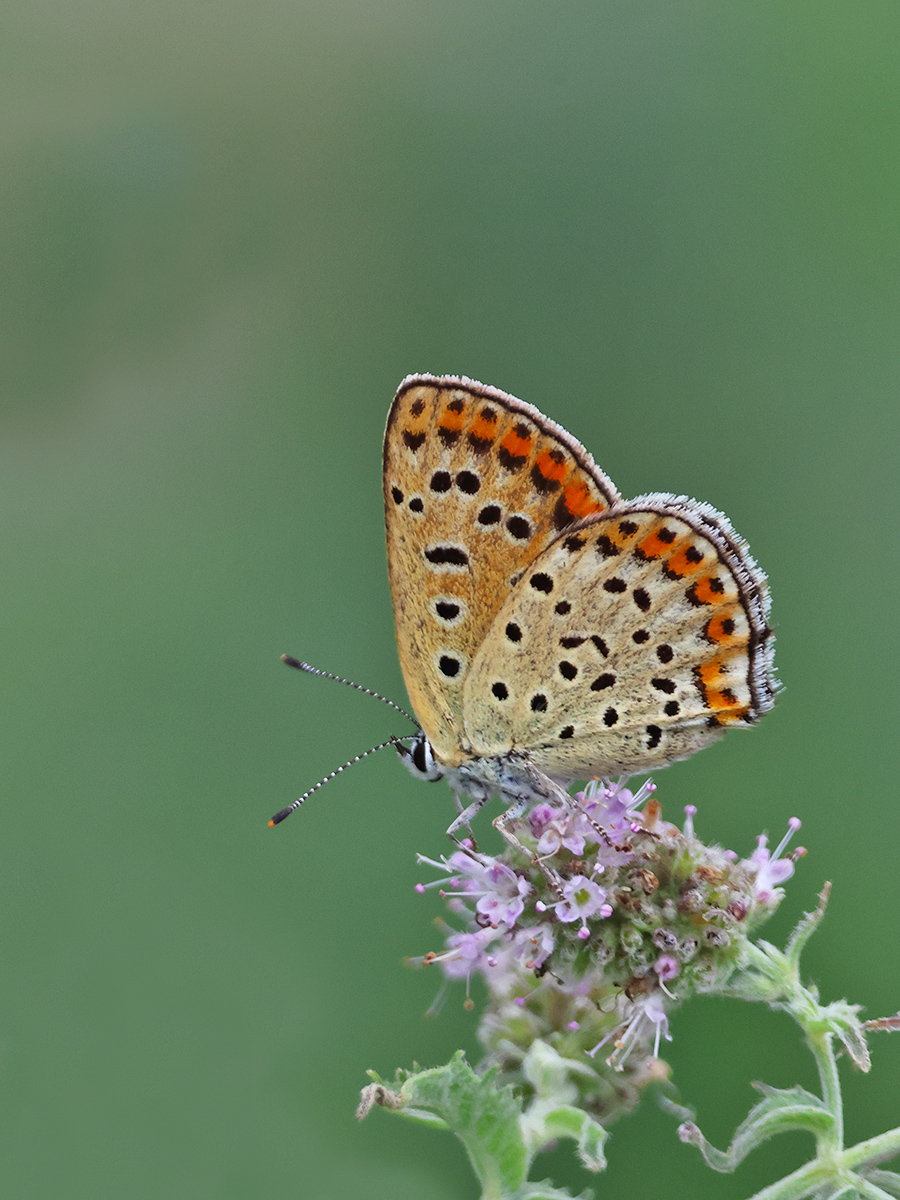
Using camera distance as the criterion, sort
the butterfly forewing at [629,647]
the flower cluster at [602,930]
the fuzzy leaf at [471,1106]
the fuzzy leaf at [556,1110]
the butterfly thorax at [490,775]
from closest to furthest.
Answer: the fuzzy leaf at [471,1106] → the fuzzy leaf at [556,1110] → the flower cluster at [602,930] → the butterfly forewing at [629,647] → the butterfly thorax at [490,775]

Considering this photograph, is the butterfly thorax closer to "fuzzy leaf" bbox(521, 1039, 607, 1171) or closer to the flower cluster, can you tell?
the flower cluster

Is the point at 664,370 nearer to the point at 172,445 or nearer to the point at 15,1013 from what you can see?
the point at 172,445

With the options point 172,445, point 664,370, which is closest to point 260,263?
point 172,445

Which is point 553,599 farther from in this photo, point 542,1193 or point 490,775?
point 542,1193

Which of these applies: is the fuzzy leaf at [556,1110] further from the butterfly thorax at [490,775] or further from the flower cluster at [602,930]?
the butterfly thorax at [490,775]

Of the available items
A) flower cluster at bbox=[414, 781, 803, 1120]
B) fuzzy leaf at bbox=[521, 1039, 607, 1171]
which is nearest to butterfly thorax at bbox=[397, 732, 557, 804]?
flower cluster at bbox=[414, 781, 803, 1120]

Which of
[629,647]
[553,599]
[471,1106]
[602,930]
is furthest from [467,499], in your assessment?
[471,1106]

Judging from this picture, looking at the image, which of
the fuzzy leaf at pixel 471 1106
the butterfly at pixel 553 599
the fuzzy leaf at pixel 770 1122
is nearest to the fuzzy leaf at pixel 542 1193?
the fuzzy leaf at pixel 471 1106

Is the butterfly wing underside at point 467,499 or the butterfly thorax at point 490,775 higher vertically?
the butterfly wing underside at point 467,499
